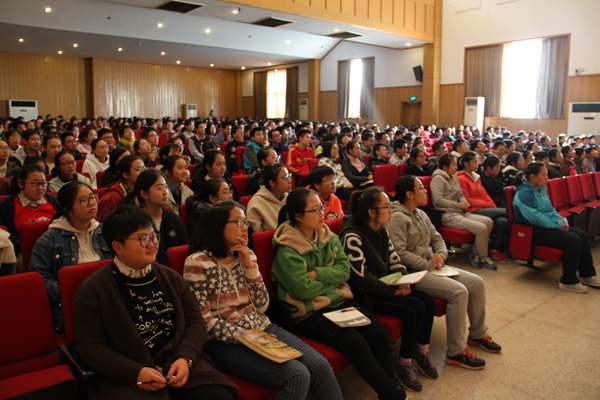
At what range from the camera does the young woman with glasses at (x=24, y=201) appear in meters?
2.72

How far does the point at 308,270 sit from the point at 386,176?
3430mm

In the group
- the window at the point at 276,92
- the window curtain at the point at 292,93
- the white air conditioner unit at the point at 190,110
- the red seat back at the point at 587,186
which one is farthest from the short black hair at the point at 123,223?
the white air conditioner unit at the point at 190,110

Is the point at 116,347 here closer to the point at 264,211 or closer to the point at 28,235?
the point at 28,235

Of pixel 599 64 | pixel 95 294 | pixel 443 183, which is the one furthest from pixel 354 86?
pixel 95 294

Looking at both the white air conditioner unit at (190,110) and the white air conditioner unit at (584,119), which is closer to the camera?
the white air conditioner unit at (584,119)

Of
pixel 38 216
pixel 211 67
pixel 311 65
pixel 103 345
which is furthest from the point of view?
pixel 211 67

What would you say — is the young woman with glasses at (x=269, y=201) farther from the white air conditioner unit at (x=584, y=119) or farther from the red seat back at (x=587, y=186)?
the white air conditioner unit at (x=584, y=119)

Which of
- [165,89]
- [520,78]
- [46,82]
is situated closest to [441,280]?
[520,78]

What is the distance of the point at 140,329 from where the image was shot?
1555mm

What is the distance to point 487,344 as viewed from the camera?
8.64 ft

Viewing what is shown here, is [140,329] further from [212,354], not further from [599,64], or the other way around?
[599,64]

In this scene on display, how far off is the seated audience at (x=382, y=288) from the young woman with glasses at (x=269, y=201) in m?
0.68

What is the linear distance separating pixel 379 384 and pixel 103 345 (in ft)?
3.80

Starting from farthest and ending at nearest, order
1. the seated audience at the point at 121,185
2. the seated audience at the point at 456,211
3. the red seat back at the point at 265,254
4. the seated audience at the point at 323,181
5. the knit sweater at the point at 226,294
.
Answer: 1. the seated audience at the point at 456,211
2. the seated audience at the point at 323,181
3. the seated audience at the point at 121,185
4. the red seat back at the point at 265,254
5. the knit sweater at the point at 226,294
